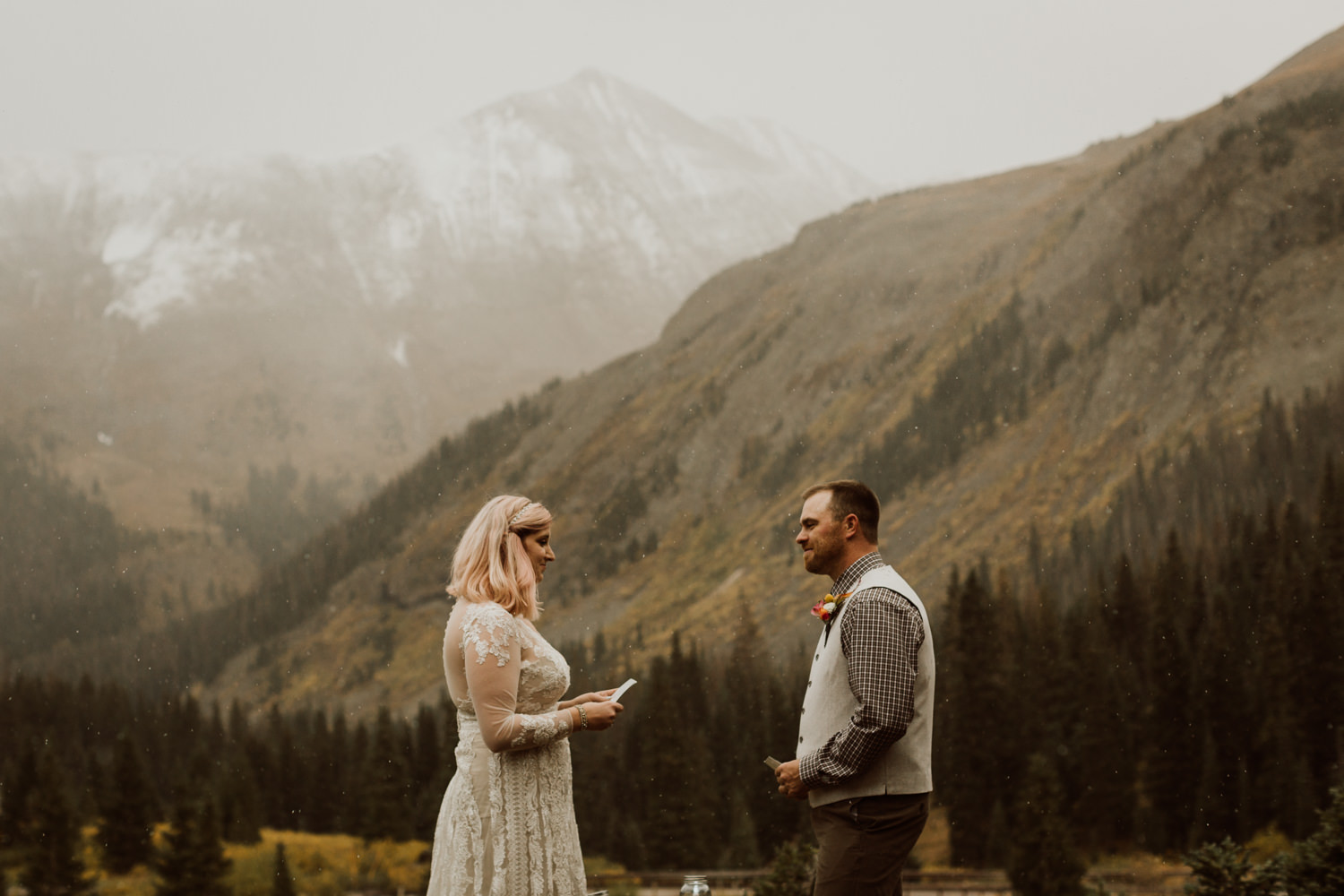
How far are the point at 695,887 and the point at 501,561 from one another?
6.58ft

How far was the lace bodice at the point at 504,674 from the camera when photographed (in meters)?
3.93

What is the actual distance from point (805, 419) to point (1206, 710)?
154 ft

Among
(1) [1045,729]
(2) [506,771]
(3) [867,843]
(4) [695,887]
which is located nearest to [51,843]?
(1) [1045,729]

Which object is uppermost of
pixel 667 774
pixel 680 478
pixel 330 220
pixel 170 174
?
pixel 170 174

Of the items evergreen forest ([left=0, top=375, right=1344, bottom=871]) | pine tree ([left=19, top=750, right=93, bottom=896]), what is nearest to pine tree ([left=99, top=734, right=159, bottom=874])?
evergreen forest ([left=0, top=375, right=1344, bottom=871])

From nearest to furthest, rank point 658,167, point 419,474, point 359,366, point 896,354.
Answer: point 896,354 < point 419,474 < point 359,366 < point 658,167

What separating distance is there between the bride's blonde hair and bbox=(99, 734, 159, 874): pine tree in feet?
147

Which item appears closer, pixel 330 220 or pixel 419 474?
pixel 419 474

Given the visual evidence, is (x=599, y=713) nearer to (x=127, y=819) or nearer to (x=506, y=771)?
(x=506, y=771)

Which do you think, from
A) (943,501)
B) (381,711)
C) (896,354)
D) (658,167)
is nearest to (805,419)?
(896,354)

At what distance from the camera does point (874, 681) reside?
3775mm

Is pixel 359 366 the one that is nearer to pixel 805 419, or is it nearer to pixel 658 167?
pixel 658 167

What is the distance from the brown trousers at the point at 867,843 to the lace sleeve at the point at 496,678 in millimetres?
1137

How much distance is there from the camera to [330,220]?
170750 mm
